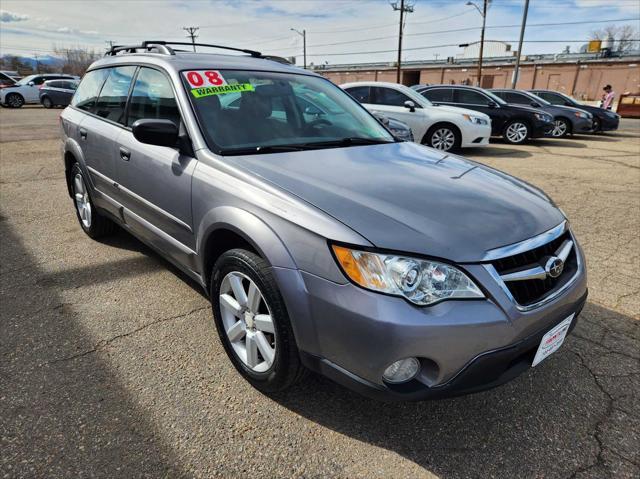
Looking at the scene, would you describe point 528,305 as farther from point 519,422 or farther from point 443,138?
point 443,138

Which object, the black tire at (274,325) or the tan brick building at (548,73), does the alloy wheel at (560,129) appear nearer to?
the black tire at (274,325)

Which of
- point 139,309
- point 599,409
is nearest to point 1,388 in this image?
point 139,309

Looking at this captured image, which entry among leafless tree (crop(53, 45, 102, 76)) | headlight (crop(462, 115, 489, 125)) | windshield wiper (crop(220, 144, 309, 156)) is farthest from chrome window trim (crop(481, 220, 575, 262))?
leafless tree (crop(53, 45, 102, 76))

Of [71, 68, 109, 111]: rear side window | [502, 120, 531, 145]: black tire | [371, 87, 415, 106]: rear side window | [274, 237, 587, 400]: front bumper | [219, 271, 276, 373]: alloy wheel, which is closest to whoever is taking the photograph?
[274, 237, 587, 400]: front bumper

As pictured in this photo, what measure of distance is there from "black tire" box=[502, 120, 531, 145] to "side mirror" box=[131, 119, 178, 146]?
11.6m

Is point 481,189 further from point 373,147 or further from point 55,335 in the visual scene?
point 55,335

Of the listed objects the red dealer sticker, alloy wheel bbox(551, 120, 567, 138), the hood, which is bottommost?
alloy wheel bbox(551, 120, 567, 138)

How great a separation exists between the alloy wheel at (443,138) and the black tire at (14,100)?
23.5m

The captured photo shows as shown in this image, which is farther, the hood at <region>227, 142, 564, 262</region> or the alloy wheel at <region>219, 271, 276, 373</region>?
the alloy wheel at <region>219, 271, 276, 373</region>

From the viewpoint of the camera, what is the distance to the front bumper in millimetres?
1644

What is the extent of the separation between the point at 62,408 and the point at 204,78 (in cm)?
206

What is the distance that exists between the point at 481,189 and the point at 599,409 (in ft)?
4.16

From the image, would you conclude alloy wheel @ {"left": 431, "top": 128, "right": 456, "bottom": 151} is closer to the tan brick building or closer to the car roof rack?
the car roof rack

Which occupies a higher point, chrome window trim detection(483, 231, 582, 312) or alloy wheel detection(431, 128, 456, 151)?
chrome window trim detection(483, 231, 582, 312)
